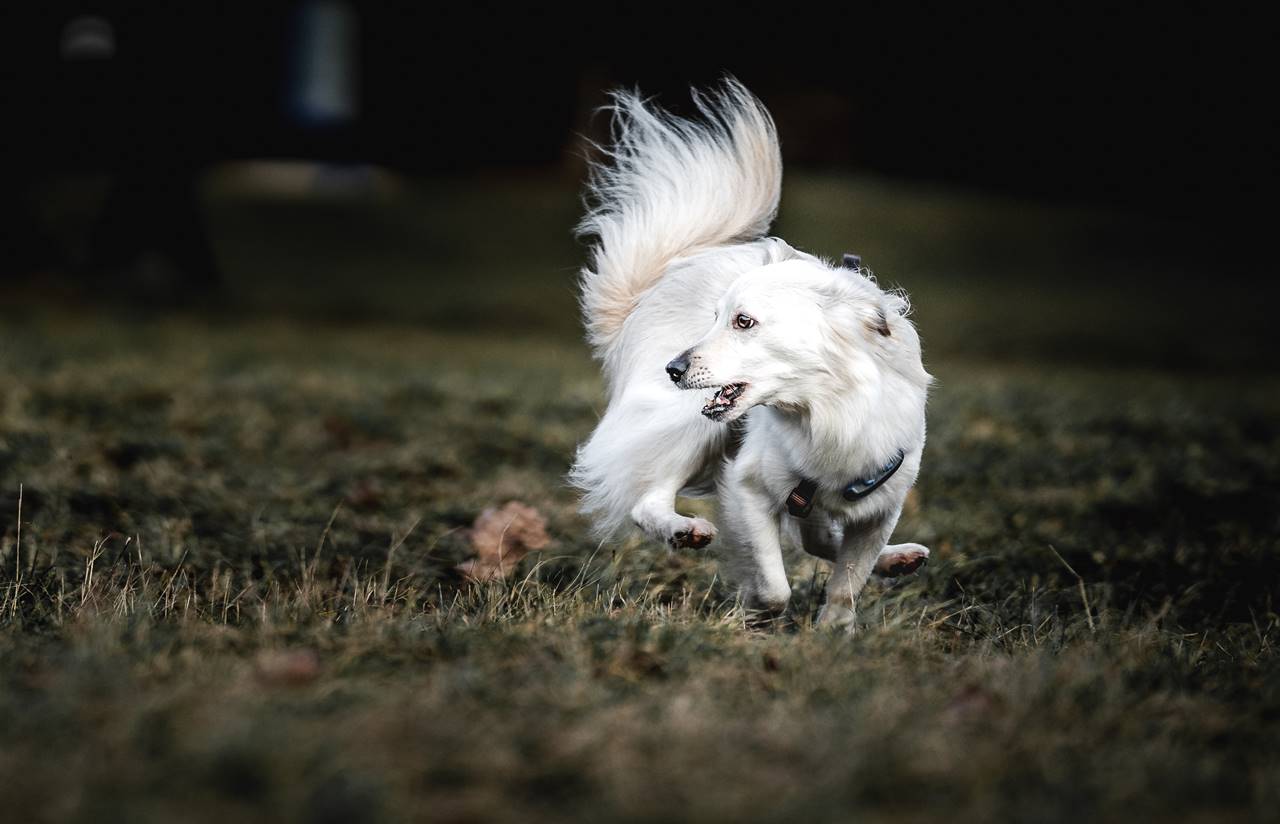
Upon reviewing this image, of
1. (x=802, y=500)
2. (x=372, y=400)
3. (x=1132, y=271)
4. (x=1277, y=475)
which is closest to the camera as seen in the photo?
(x=802, y=500)

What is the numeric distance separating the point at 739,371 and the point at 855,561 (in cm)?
69

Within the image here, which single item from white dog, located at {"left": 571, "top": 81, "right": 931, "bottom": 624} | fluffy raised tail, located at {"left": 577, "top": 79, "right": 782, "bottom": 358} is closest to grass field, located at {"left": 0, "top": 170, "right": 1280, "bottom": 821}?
white dog, located at {"left": 571, "top": 81, "right": 931, "bottom": 624}

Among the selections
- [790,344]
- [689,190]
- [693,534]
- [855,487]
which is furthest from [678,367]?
[689,190]

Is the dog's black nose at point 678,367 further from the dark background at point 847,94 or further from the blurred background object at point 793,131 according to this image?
the dark background at point 847,94

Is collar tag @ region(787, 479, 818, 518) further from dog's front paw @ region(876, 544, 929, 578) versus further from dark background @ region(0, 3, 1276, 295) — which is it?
dark background @ region(0, 3, 1276, 295)

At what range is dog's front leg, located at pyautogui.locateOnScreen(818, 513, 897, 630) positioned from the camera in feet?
12.0

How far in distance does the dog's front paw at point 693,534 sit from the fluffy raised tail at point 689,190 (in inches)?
38.8

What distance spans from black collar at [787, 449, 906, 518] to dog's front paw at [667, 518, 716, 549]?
25 centimetres

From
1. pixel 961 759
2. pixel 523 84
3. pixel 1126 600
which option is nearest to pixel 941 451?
pixel 1126 600

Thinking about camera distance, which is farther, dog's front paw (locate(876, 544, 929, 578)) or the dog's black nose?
dog's front paw (locate(876, 544, 929, 578))

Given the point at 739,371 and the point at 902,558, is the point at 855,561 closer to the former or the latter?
the point at 902,558

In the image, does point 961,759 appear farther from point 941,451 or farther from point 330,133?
point 330,133

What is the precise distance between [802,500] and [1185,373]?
8841mm

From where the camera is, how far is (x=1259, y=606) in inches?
167
